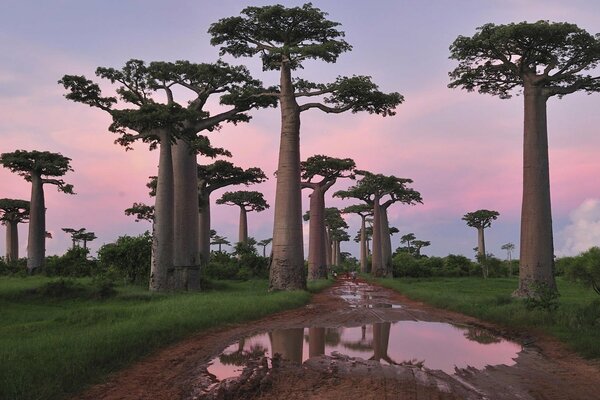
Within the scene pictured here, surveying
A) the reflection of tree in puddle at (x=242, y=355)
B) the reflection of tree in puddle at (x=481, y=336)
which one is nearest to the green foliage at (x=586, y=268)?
the reflection of tree in puddle at (x=481, y=336)

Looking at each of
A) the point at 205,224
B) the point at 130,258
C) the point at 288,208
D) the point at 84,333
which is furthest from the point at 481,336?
the point at 205,224

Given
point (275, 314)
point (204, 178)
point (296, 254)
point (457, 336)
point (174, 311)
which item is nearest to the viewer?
point (457, 336)

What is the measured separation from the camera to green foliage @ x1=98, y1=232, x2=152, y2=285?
69.1 ft

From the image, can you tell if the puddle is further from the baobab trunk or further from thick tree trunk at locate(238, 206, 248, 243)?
thick tree trunk at locate(238, 206, 248, 243)

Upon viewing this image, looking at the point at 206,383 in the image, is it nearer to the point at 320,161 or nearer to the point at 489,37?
the point at 489,37

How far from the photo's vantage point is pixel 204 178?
32.1 meters

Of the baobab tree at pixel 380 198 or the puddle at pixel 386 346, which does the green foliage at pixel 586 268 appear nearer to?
the puddle at pixel 386 346

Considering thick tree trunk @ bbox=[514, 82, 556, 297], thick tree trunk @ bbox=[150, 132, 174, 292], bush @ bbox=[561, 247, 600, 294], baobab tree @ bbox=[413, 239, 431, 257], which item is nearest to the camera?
bush @ bbox=[561, 247, 600, 294]

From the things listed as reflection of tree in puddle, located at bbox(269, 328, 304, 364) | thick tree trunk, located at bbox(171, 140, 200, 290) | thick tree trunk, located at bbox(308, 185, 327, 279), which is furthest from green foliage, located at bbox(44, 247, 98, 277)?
reflection of tree in puddle, located at bbox(269, 328, 304, 364)

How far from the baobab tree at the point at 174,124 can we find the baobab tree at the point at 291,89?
1.60 metres

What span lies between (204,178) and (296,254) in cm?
1526

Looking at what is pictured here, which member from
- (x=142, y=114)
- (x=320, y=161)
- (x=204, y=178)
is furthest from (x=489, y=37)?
(x=204, y=178)

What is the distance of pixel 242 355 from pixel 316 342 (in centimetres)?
171

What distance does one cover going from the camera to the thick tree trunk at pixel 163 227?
57.7 ft
